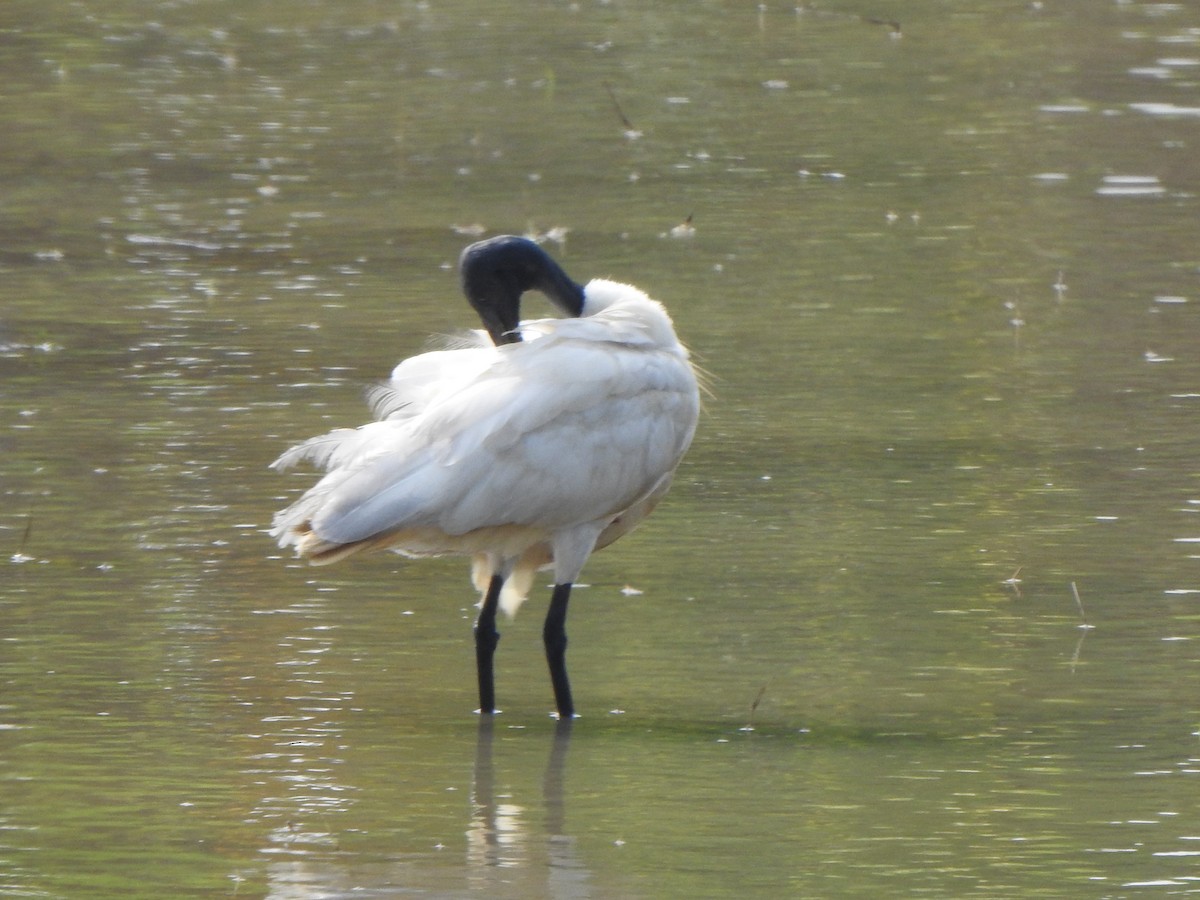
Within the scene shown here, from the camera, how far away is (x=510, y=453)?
766cm

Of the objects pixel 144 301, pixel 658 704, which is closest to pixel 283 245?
pixel 144 301

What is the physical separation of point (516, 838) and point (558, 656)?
1.26 meters

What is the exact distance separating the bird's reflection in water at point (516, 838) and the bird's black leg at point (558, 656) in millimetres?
322

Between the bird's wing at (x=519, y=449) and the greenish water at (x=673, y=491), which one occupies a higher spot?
the bird's wing at (x=519, y=449)

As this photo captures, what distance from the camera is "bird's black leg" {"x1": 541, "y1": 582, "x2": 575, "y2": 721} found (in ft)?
25.0

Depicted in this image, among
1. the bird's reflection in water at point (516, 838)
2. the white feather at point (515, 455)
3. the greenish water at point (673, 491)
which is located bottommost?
the greenish water at point (673, 491)

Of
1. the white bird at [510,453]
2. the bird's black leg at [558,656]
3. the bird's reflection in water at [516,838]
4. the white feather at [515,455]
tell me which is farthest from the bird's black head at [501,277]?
the bird's reflection in water at [516,838]

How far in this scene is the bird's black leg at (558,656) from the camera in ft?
25.0

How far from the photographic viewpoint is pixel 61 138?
59.3 feet

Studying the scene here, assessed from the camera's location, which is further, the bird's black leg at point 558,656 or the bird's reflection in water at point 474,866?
the bird's black leg at point 558,656

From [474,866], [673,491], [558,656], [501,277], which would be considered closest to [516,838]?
[474,866]

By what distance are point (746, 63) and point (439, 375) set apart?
1262 cm

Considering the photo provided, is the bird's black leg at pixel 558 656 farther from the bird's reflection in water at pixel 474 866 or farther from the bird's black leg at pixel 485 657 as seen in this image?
the bird's reflection in water at pixel 474 866

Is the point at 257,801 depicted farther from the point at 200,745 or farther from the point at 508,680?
the point at 508,680
